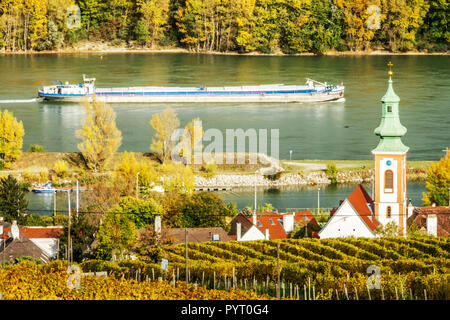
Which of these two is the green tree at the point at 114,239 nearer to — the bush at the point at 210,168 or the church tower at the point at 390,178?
the church tower at the point at 390,178

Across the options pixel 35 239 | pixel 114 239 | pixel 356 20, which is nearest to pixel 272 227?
pixel 114 239

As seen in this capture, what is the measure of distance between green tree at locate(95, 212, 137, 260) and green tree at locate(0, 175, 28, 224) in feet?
10.8

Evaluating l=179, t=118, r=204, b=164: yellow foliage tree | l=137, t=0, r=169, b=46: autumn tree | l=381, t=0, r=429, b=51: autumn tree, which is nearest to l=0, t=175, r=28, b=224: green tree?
l=179, t=118, r=204, b=164: yellow foliage tree

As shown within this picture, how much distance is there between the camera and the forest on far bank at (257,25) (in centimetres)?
6544

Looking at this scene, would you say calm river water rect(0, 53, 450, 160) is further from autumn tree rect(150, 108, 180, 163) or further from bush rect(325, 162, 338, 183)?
bush rect(325, 162, 338, 183)

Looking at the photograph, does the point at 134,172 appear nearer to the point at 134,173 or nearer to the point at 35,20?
the point at 134,173

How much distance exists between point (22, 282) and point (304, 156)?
62.5 feet

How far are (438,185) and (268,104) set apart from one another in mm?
21454

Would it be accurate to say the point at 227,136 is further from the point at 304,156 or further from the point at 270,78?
the point at 270,78

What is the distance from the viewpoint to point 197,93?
48.2 m

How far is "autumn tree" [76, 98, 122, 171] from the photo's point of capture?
32406mm

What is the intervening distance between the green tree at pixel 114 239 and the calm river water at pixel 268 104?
12536mm

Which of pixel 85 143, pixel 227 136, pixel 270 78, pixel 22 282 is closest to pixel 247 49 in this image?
pixel 270 78

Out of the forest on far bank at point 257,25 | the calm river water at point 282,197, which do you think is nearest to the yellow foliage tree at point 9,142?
the calm river water at point 282,197
